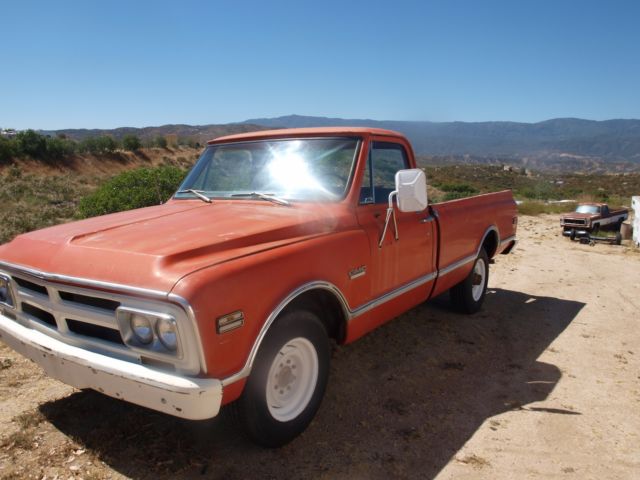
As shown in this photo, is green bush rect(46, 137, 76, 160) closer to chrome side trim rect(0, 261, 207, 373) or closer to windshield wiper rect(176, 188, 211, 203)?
windshield wiper rect(176, 188, 211, 203)

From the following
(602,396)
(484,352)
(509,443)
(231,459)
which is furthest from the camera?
(484,352)

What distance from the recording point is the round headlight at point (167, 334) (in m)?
2.14

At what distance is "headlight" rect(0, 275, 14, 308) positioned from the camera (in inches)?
111

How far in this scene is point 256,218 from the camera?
10.1ft

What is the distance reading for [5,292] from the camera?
9.49 feet

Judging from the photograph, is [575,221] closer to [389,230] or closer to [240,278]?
[389,230]

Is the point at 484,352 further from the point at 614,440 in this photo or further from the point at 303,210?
the point at 303,210

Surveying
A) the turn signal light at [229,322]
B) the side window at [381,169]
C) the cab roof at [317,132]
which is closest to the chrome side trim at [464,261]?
the side window at [381,169]

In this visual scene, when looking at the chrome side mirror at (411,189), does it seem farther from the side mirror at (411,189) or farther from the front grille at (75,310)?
the front grille at (75,310)

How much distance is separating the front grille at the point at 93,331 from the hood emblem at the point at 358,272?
1443 millimetres

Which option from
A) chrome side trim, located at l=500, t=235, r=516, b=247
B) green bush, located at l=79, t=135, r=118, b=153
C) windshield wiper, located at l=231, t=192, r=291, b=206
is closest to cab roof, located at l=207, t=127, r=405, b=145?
windshield wiper, located at l=231, t=192, r=291, b=206

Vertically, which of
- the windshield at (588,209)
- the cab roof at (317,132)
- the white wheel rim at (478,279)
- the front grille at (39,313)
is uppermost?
the cab roof at (317,132)

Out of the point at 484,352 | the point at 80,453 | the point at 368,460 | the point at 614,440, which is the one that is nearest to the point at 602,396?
the point at 614,440

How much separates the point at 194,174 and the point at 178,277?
2.10 metres
